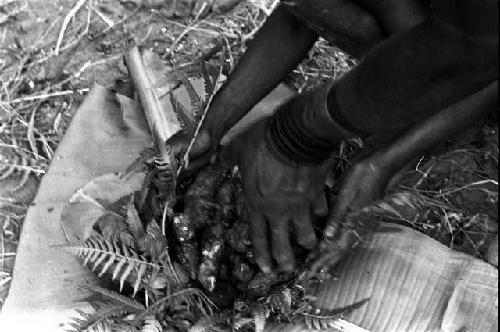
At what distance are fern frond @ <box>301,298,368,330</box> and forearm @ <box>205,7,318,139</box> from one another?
0.52 m

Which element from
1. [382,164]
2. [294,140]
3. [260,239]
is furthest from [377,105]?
[260,239]

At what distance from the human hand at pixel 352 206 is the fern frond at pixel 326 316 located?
11 cm

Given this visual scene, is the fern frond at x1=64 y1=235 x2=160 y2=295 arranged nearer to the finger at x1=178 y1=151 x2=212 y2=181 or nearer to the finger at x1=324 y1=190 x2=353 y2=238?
the finger at x1=178 y1=151 x2=212 y2=181

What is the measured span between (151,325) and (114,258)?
0.18m

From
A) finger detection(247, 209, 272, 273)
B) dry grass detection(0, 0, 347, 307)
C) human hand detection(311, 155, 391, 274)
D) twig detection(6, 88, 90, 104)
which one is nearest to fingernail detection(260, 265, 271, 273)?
finger detection(247, 209, 272, 273)

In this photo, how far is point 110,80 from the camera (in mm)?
2086

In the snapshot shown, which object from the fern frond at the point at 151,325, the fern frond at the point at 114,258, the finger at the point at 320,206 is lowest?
the fern frond at the point at 151,325

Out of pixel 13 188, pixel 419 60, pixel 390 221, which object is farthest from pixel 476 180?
pixel 13 188

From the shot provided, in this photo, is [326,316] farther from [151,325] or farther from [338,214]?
[151,325]

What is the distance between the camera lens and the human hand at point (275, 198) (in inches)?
52.1

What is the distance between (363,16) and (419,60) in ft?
1.73

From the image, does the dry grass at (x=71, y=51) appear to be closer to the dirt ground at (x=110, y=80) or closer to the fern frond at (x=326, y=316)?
the dirt ground at (x=110, y=80)

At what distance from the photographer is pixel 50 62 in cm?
211

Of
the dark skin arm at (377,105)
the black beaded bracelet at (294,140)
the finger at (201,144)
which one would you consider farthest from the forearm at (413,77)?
the finger at (201,144)
